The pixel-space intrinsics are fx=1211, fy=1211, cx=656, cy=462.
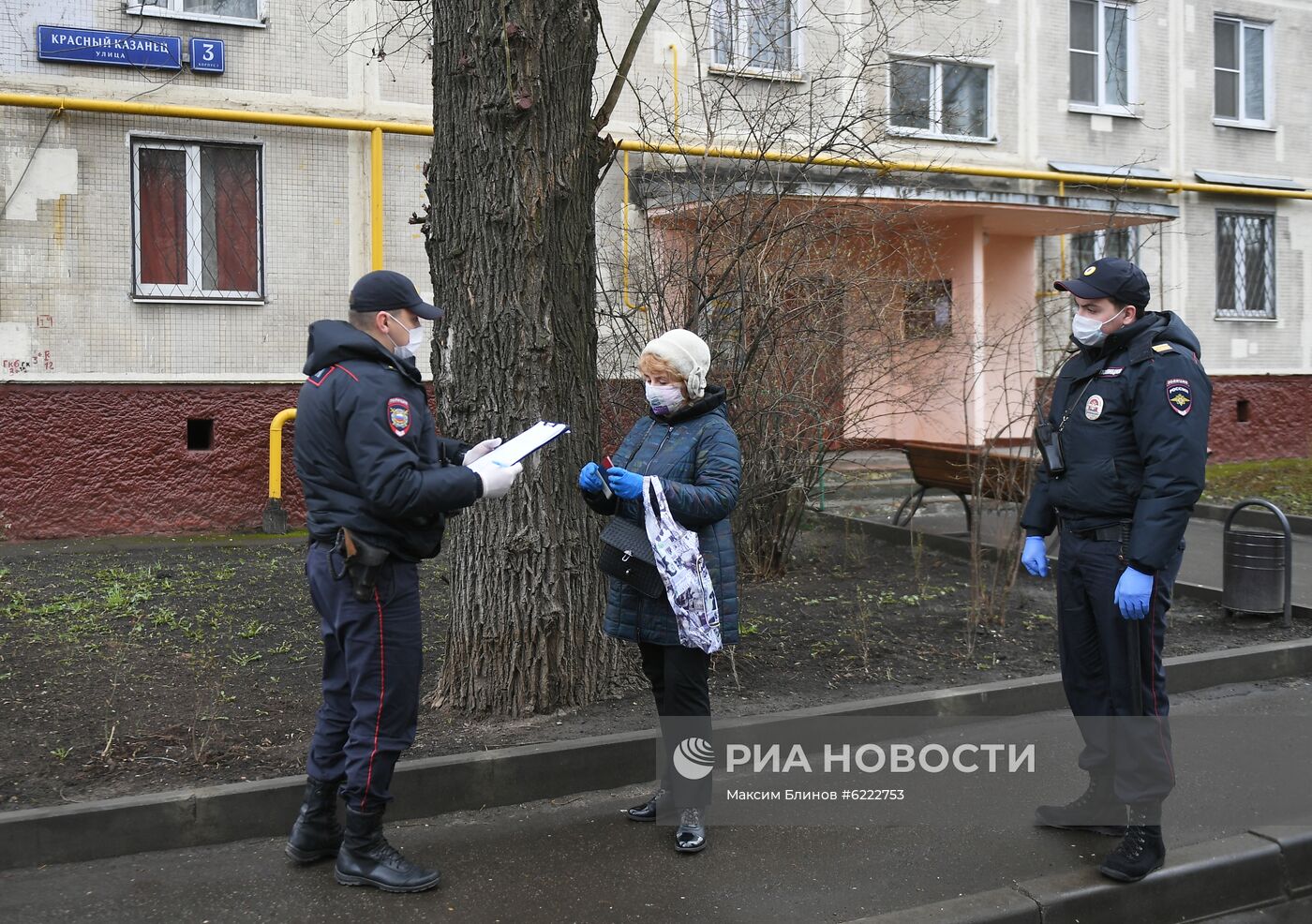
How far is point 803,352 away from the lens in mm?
7828

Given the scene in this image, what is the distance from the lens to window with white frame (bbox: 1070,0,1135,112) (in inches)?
630

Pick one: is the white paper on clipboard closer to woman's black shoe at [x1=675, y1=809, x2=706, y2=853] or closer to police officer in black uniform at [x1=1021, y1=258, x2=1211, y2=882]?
woman's black shoe at [x1=675, y1=809, x2=706, y2=853]

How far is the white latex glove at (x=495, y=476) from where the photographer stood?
3.87 m

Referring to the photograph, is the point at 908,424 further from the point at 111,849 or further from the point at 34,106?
the point at 111,849

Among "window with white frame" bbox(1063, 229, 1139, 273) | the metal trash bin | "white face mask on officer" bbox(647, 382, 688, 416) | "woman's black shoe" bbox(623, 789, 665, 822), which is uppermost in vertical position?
"window with white frame" bbox(1063, 229, 1139, 273)

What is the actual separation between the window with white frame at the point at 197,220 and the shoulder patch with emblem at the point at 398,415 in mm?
8367

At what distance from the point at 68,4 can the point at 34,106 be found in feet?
3.25

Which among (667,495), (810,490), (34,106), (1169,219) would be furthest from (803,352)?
Result: (1169,219)

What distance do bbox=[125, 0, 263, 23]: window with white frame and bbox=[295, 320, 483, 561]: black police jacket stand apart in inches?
345

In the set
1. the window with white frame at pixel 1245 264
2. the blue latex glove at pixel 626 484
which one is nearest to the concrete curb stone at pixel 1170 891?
the blue latex glove at pixel 626 484

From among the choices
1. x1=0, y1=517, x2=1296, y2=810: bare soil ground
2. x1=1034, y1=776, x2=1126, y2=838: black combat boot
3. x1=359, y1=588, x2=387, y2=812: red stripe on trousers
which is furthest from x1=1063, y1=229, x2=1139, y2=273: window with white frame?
x1=359, y1=588, x2=387, y2=812: red stripe on trousers

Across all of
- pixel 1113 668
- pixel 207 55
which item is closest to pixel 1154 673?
pixel 1113 668

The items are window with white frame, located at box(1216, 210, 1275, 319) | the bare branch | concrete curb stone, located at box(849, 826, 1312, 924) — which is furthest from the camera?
window with white frame, located at box(1216, 210, 1275, 319)

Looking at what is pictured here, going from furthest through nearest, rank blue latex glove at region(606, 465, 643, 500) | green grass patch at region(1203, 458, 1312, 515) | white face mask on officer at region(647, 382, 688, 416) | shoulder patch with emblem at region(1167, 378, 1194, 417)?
green grass patch at region(1203, 458, 1312, 515), white face mask on officer at region(647, 382, 688, 416), blue latex glove at region(606, 465, 643, 500), shoulder patch with emblem at region(1167, 378, 1194, 417)
